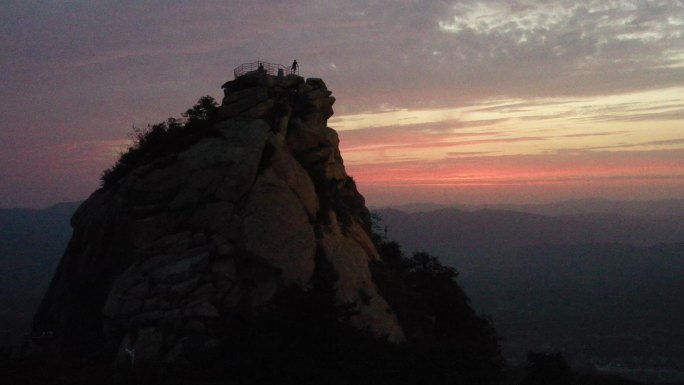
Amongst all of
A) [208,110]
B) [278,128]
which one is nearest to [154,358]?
[278,128]

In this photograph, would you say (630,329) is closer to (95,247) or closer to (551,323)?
(551,323)

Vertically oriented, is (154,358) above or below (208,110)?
below

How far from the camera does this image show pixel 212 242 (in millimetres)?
33250

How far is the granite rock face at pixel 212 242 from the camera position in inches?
1209

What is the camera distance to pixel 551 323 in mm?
182500

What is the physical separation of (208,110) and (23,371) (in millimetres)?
25596

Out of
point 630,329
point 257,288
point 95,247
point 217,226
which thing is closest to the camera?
point 257,288

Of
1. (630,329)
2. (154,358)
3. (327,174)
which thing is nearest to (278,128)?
(327,174)

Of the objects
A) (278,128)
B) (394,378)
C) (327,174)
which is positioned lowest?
(394,378)

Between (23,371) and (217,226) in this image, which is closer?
(23,371)

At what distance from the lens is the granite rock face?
30.7m

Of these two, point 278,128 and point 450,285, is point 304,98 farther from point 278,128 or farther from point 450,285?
point 450,285

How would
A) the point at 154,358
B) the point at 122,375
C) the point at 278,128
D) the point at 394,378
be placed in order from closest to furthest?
the point at 122,375
the point at 394,378
the point at 154,358
the point at 278,128

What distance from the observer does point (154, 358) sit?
28469mm
